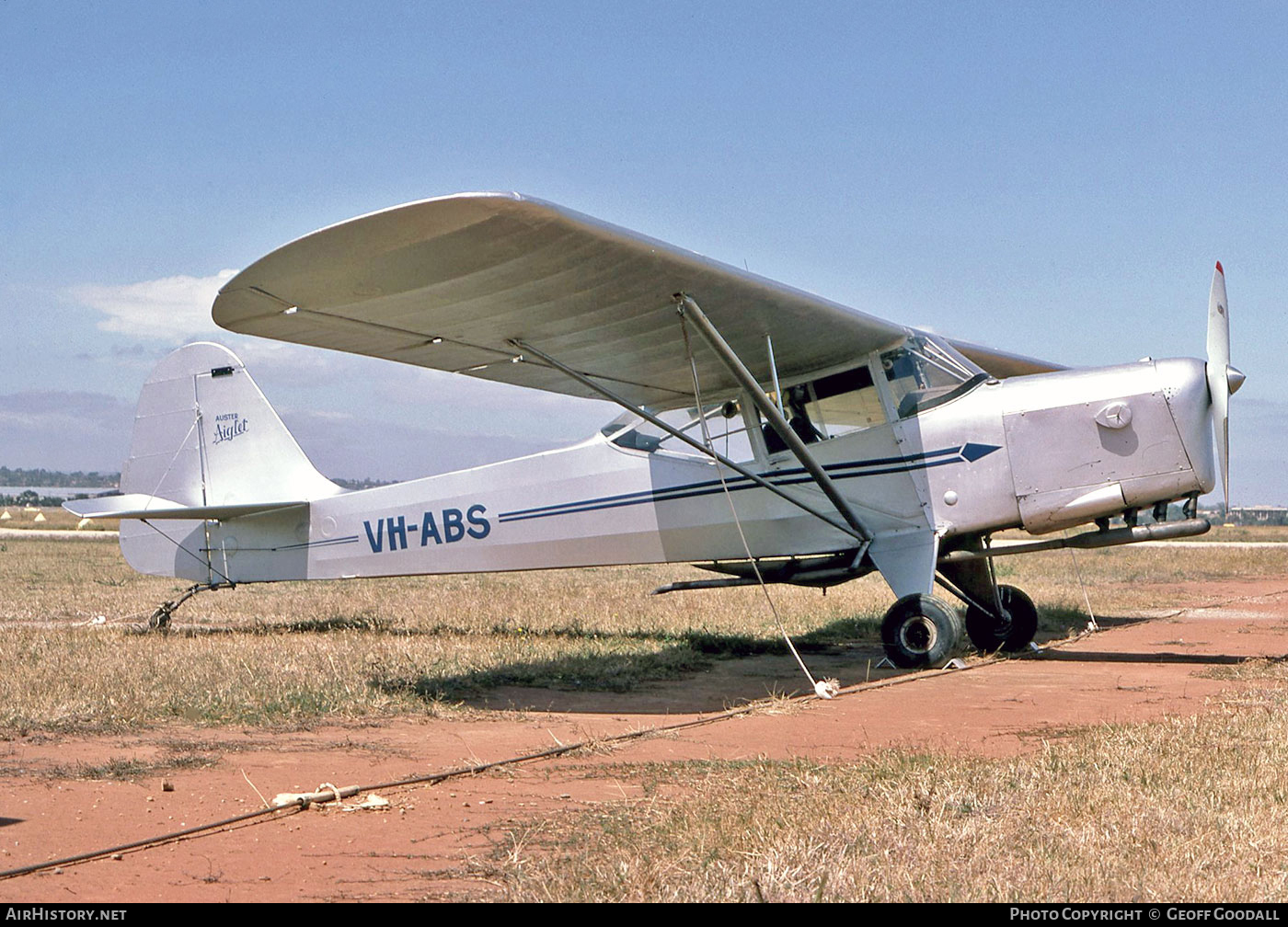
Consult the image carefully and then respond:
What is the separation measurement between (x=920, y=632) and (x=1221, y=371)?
315cm

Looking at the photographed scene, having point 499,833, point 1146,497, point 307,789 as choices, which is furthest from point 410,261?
point 1146,497

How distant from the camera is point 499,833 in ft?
13.7

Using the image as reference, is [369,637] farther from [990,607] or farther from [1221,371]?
[1221,371]

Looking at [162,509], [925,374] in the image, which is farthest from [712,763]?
[162,509]

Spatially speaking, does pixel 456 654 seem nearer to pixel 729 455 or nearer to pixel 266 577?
pixel 729 455

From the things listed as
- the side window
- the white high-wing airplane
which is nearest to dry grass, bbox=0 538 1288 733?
the white high-wing airplane

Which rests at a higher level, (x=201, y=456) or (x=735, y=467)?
(x=201, y=456)

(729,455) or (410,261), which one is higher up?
(410,261)

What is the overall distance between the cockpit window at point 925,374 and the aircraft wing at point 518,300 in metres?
0.20

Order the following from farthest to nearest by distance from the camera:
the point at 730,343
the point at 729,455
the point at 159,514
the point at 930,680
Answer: the point at 159,514 → the point at 729,455 → the point at 730,343 → the point at 930,680

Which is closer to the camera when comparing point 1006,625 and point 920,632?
point 920,632

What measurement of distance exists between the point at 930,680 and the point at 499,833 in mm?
5247

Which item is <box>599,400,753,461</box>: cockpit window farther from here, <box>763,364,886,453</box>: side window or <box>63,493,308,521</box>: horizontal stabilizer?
→ <box>63,493,308,521</box>: horizontal stabilizer

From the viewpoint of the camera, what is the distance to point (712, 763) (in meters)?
5.38
